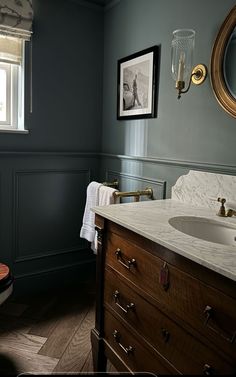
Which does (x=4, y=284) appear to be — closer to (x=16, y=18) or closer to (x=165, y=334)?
(x=165, y=334)

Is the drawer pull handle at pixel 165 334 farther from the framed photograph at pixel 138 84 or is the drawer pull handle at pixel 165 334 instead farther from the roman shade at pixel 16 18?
the roman shade at pixel 16 18

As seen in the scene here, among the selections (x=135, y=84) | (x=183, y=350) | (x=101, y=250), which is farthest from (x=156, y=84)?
(x=183, y=350)

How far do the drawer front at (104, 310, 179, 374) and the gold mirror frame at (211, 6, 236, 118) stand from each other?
1.03 m

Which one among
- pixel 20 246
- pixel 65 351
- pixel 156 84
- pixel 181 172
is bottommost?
pixel 65 351

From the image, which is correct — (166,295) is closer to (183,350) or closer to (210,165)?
(183,350)

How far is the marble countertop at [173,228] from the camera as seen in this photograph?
2.72 ft

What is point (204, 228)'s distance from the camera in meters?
1.28

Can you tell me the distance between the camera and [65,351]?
1641mm

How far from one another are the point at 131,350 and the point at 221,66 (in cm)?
130

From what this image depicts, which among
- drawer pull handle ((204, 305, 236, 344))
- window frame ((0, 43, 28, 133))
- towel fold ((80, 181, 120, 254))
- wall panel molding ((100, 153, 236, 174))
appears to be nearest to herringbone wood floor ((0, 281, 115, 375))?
towel fold ((80, 181, 120, 254))

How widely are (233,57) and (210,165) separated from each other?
49 centimetres

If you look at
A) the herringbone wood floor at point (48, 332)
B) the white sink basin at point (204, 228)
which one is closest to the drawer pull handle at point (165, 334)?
the white sink basin at point (204, 228)

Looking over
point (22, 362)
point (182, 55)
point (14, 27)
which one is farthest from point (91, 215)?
point (14, 27)

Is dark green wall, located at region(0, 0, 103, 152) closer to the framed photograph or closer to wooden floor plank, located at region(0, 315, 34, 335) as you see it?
the framed photograph
